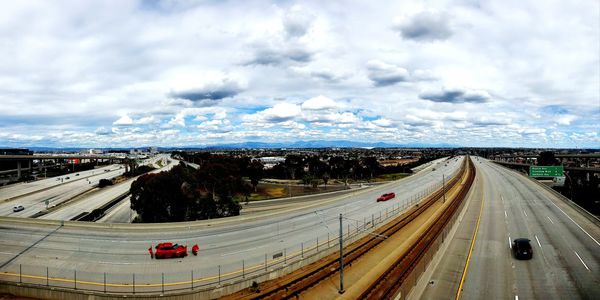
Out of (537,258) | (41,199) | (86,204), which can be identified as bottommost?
(41,199)

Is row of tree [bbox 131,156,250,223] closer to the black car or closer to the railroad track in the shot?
the railroad track

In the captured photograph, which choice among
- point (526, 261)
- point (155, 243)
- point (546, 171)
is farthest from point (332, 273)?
point (546, 171)

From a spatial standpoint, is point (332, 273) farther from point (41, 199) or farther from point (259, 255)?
point (41, 199)

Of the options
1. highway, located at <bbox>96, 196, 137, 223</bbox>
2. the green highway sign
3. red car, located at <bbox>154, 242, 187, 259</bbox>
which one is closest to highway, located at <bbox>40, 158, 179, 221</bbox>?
highway, located at <bbox>96, 196, 137, 223</bbox>

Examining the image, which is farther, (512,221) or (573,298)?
(512,221)

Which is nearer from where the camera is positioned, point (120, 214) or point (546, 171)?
point (120, 214)

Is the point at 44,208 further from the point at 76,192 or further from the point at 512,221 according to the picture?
the point at 512,221

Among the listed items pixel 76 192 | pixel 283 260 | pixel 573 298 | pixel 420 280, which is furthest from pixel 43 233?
pixel 76 192

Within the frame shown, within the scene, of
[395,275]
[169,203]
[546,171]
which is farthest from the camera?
[546,171]
